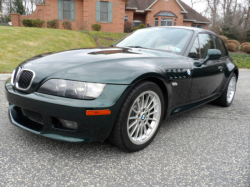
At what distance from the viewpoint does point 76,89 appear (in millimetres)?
1845

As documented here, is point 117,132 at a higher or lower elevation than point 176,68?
lower

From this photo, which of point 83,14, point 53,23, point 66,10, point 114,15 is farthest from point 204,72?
point 66,10

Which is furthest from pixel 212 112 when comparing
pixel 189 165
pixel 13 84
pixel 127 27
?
pixel 127 27

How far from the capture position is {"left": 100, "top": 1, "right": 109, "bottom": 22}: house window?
20.0m

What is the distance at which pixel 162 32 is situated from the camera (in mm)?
3312

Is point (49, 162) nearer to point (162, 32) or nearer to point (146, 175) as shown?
point (146, 175)

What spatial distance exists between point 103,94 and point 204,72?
1801 mm

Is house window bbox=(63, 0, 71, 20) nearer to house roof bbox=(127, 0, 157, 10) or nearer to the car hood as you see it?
house roof bbox=(127, 0, 157, 10)

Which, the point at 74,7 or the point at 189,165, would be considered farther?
the point at 74,7

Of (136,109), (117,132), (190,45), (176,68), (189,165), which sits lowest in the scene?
(189,165)

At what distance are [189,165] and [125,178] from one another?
0.66 metres

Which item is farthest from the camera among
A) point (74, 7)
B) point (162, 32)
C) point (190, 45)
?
point (74, 7)

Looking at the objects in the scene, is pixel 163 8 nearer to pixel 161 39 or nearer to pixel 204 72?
pixel 161 39

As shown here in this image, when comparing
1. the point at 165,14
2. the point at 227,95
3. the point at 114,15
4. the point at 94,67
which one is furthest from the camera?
the point at 165,14
